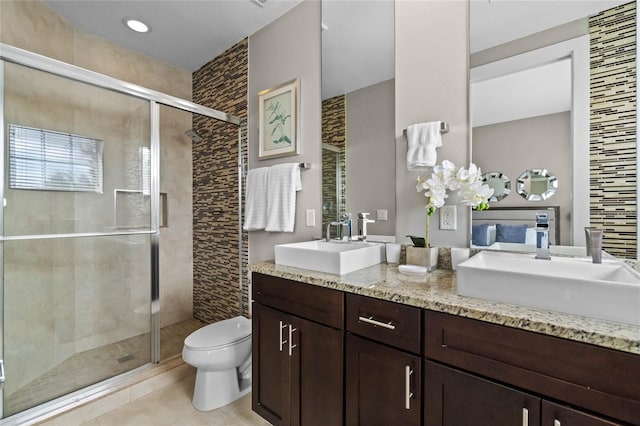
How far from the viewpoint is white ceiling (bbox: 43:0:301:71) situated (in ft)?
6.69

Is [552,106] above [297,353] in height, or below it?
above

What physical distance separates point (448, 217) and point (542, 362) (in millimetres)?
801

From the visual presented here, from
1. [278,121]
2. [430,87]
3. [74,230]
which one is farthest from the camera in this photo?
[278,121]

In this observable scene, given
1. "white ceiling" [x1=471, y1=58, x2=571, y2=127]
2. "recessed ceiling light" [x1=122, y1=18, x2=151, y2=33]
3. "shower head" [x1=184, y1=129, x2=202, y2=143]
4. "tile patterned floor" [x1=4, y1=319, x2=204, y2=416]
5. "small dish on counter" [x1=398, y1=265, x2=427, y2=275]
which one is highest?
"recessed ceiling light" [x1=122, y1=18, x2=151, y2=33]

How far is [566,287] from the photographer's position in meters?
0.80

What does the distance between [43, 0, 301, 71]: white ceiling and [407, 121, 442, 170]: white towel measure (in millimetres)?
→ 1368

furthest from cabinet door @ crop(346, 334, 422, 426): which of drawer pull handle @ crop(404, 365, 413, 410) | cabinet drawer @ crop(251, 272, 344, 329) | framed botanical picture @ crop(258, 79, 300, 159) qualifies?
framed botanical picture @ crop(258, 79, 300, 159)

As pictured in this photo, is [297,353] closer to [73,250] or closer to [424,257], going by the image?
[424,257]

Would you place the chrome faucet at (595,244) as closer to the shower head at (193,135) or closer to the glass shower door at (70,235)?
the glass shower door at (70,235)

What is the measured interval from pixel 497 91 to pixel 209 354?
2.07m

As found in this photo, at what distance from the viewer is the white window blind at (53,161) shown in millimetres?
1701

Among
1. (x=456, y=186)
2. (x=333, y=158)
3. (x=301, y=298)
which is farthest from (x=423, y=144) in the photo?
(x=301, y=298)

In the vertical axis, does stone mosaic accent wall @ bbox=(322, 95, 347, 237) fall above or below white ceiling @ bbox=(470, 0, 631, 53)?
below

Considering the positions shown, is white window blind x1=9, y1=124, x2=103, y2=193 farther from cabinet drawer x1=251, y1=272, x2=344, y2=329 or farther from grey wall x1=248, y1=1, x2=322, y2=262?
cabinet drawer x1=251, y1=272, x2=344, y2=329
